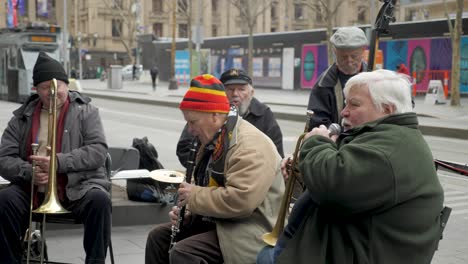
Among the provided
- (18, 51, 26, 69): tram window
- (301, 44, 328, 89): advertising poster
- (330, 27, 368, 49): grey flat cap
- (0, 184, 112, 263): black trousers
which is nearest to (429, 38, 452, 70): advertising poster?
(301, 44, 328, 89): advertising poster

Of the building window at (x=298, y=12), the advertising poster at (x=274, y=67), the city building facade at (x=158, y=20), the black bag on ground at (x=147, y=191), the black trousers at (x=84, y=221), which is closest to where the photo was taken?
the black trousers at (x=84, y=221)

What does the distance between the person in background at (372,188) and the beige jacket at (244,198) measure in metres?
0.52

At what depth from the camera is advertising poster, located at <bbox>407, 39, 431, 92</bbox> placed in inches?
1201

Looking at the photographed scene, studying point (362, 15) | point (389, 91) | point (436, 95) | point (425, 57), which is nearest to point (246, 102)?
point (389, 91)

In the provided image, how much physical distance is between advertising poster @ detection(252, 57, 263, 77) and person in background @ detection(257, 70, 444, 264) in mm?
38900

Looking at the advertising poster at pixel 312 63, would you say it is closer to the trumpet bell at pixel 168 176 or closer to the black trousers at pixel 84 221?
the trumpet bell at pixel 168 176

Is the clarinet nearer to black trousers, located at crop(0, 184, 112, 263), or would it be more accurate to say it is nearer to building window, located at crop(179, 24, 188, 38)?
black trousers, located at crop(0, 184, 112, 263)

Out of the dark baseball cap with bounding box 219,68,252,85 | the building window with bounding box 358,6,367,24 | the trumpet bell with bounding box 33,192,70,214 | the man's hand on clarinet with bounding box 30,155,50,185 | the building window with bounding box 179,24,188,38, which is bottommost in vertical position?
the trumpet bell with bounding box 33,192,70,214

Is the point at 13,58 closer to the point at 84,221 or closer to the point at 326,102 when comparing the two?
the point at 84,221

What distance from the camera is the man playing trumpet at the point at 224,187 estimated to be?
335cm

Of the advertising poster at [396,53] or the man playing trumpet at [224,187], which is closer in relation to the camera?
the man playing trumpet at [224,187]

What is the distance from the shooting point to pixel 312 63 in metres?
37.0

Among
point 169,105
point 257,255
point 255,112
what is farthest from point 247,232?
point 169,105

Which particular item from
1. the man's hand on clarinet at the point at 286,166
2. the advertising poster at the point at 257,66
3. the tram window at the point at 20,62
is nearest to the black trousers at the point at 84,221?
the man's hand on clarinet at the point at 286,166
